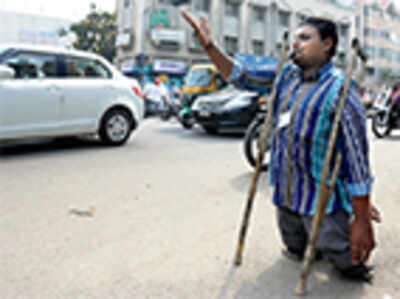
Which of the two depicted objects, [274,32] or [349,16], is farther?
[349,16]

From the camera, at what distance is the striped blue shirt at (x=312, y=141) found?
82.7 inches

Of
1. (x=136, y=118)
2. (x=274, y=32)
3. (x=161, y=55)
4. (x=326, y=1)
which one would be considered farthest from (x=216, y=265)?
(x=326, y=1)

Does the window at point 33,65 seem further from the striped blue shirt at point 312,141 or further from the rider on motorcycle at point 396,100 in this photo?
the rider on motorcycle at point 396,100

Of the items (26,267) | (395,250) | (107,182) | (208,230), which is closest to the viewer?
(26,267)

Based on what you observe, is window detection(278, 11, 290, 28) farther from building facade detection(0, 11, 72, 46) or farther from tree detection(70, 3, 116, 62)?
building facade detection(0, 11, 72, 46)

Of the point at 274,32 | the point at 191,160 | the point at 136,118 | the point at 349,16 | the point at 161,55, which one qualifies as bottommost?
the point at 191,160

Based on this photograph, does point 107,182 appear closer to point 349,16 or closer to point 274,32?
point 274,32

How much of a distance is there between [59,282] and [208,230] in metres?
1.22

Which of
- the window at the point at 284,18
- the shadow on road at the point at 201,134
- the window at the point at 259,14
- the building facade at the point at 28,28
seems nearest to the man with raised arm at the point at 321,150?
the shadow on road at the point at 201,134

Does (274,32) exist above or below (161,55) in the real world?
above

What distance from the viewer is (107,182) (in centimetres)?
476

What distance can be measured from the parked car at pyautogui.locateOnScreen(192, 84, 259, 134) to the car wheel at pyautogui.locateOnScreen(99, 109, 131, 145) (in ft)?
8.22

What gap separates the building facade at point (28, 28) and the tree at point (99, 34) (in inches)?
1036

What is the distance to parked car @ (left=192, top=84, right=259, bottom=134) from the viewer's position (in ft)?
30.8
